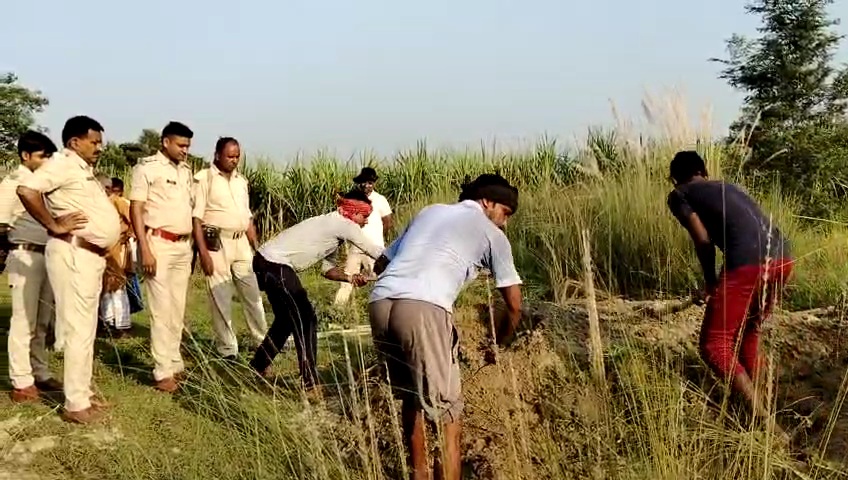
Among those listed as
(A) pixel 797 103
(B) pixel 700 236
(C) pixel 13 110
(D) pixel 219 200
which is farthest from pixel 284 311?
(C) pixel 13 110

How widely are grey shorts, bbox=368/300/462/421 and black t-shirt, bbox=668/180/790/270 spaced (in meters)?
1.61

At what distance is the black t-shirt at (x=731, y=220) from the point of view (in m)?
4.30

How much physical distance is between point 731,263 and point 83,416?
3712 millimetres

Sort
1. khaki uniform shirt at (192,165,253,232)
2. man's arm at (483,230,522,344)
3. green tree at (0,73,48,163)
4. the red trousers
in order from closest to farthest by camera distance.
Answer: man's arm at (483,230,522,344)
the red trousers
khaki uniform shirt at (192,165,253,232)
green tree at (0,73,48,163)

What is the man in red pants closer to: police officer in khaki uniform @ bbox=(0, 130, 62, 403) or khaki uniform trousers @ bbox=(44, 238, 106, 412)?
khaki uniform trousers @ bbox=(44, 238, 106, 412)

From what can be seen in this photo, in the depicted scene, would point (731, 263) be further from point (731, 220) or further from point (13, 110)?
point (13, 110)

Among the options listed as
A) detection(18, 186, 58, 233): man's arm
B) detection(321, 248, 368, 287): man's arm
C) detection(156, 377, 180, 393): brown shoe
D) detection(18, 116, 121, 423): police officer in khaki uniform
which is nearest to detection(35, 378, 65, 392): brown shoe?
detection(156, 377, 180, 393): brown shoe

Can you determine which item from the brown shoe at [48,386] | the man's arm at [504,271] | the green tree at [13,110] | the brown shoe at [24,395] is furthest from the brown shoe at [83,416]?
the green tree at [13,110]

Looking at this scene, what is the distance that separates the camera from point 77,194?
4938mm

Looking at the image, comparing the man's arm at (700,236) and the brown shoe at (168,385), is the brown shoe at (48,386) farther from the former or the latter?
the man's arm at (700,236)

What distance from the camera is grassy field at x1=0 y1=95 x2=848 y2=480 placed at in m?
3.42

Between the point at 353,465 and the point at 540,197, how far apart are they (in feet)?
19.0

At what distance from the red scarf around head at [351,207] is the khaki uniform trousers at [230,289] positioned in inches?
44.7

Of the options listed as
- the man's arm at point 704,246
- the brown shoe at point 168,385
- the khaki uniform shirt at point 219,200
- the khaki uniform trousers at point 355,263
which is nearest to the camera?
the man's arm at point 704,246
